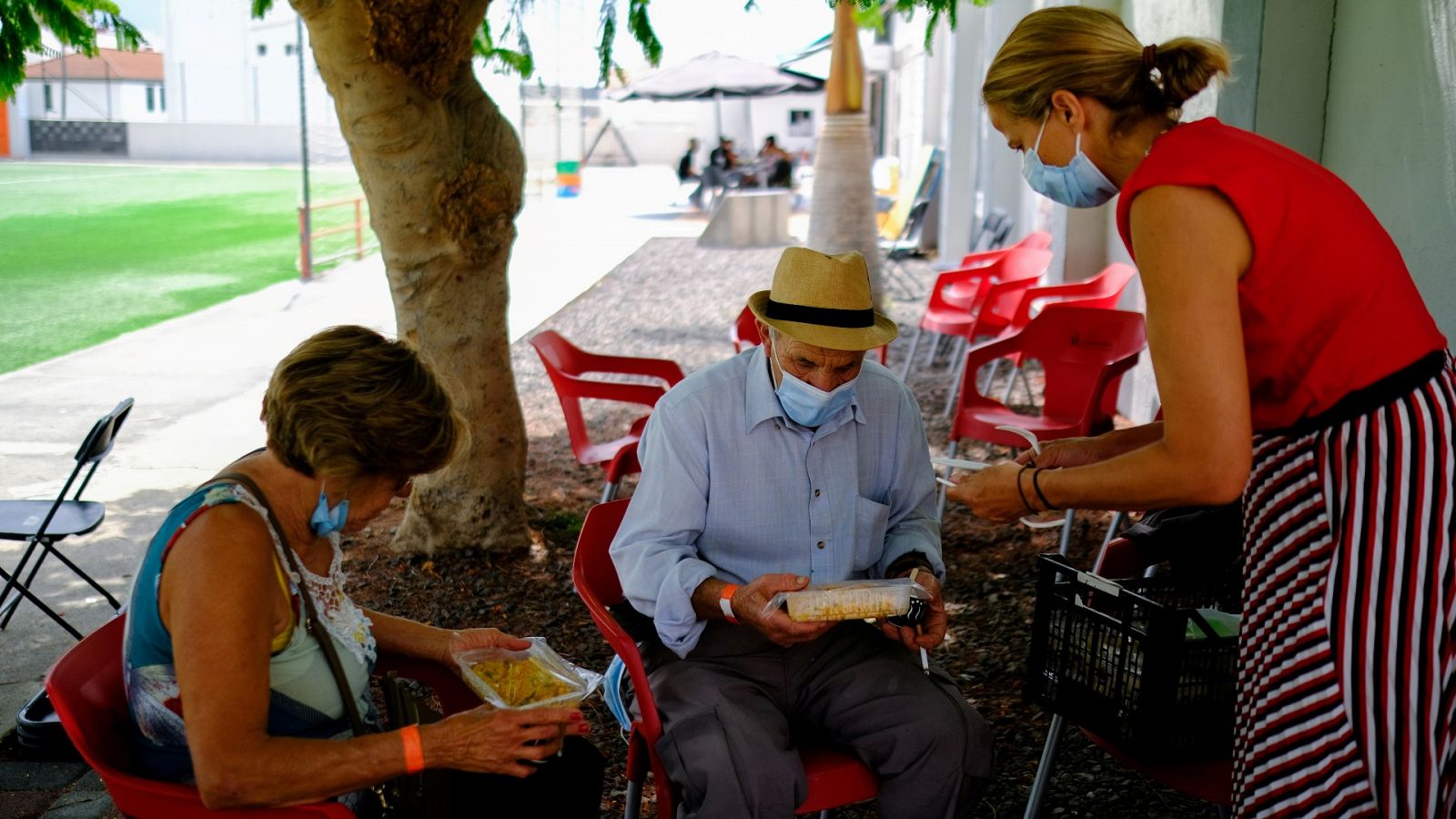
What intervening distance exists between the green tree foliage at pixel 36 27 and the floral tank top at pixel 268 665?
166 inches

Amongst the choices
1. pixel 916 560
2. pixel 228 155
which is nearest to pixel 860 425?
pixel 916 560

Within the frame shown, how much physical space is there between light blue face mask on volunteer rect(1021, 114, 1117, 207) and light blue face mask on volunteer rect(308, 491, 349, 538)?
4.55 feet

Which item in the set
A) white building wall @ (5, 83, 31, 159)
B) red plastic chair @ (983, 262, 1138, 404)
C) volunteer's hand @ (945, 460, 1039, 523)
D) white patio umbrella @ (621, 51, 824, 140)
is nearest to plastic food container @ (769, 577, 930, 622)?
volunteer's hand @ (945, 460, 1039, 523)

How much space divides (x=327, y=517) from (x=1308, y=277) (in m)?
1.70

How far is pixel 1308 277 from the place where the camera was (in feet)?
6.39

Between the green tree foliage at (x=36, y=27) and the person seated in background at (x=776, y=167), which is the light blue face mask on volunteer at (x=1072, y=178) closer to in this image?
the green tree foliage at (x=36, y=27)

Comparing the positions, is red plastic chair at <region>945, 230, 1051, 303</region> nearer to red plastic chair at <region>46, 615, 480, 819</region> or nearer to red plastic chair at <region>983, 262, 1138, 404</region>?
red plastic chair at <region>983, 262, 1138, 404</region>

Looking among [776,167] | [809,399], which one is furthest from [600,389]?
[776,167]

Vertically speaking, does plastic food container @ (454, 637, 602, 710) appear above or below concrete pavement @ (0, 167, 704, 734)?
above

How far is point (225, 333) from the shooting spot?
13258mm

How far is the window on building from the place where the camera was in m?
52.1

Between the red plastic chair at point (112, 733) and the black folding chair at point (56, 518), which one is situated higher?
the red plastic chair at point (112, 733)

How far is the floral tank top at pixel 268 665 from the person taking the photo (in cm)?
214

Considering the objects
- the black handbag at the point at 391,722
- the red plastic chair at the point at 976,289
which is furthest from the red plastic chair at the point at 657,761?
the red plastic chair at the point at 976,289
